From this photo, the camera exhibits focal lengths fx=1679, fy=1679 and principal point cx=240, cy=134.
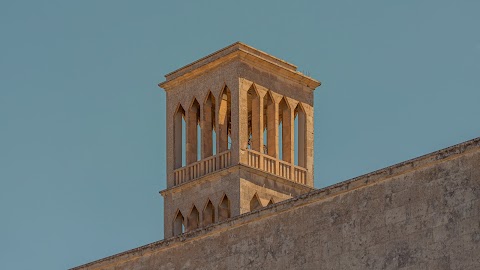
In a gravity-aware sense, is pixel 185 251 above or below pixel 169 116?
below

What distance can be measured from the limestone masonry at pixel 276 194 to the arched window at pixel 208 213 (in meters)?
0.04

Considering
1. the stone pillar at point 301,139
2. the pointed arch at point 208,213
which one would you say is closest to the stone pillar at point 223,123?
the pointed arch at point 208,213

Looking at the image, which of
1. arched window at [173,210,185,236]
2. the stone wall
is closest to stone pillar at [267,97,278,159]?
arched window at [173,210,185,236]

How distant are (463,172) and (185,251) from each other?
22.0 ft

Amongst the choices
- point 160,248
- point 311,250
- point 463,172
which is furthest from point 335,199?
point 160,248

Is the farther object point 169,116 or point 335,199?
point 169,116

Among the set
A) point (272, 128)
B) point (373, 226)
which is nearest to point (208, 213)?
point (272, 128)

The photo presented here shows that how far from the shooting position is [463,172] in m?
26.5

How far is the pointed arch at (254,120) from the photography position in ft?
136

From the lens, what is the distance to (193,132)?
42531 millimetres

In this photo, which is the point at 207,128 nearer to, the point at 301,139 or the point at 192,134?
the point at 192,134

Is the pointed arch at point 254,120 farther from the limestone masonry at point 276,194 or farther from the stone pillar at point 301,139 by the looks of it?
the stone pillar at point 301,139

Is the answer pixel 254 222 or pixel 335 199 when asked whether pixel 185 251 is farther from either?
pixel 335 199

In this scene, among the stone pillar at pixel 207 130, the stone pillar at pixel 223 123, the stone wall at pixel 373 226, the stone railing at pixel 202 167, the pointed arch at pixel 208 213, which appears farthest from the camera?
the stone pillar at pixel 207 130
